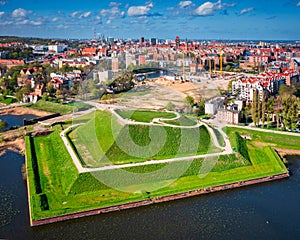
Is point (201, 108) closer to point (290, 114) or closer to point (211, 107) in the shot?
point (211, 107)

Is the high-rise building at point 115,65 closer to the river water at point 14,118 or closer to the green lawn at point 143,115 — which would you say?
the river water at point 14,118

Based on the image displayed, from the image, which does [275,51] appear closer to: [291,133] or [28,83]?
[28,83]

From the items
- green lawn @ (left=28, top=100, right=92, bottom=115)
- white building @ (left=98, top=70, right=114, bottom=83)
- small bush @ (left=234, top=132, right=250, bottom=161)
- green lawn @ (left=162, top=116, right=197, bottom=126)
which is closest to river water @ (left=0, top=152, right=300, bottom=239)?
small bush @ (left=234, top=132, right=250, bottom=161)

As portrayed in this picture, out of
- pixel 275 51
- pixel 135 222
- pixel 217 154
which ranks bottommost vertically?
pixel 135 222

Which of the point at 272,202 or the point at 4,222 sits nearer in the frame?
the point at 4,222

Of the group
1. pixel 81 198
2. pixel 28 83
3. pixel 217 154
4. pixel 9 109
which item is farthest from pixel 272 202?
pixel 28 83

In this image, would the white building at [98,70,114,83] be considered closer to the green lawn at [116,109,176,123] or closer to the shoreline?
the green lawn at [116,109,176,123]

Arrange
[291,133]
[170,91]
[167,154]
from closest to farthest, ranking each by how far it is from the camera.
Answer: [167,154] → [291,133] → [170,91]
